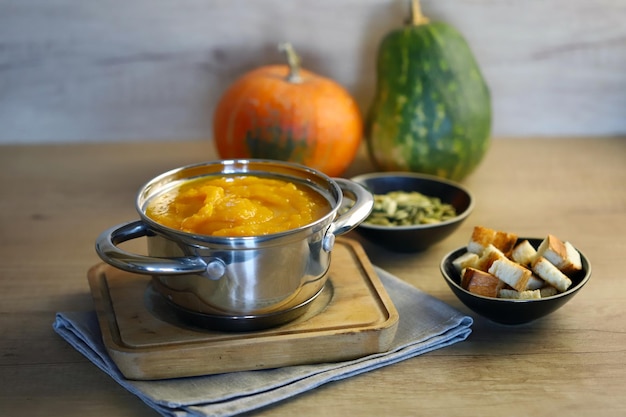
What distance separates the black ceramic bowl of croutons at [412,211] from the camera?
3.75 feet

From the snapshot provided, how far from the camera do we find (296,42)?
5.42 ft

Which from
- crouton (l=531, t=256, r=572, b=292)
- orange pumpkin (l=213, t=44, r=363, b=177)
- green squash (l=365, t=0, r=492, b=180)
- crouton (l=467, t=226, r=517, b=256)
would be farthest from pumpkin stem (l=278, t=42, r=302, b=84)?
crouton (l=531, t=256, r=572, b=292)

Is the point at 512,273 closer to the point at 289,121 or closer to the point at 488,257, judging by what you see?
the point at 488,257

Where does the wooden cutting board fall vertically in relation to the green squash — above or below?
below

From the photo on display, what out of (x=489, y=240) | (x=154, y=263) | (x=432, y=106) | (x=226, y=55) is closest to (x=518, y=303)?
(x=489, y=240)

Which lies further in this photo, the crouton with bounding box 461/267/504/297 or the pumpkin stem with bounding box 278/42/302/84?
the pumpkin stem with bounding box 278/42/302/84

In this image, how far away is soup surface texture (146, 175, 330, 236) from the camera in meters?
0.87

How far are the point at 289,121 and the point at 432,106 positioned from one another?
0.26 meters

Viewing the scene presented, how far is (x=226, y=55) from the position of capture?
1.66m

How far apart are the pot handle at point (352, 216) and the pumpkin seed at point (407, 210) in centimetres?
18

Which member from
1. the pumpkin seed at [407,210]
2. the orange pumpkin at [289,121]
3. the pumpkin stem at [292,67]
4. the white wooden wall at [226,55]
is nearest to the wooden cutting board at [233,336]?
the pumpkin seed at [407,210]

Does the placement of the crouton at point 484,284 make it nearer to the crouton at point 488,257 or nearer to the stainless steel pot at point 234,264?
the crouton at point 488,257

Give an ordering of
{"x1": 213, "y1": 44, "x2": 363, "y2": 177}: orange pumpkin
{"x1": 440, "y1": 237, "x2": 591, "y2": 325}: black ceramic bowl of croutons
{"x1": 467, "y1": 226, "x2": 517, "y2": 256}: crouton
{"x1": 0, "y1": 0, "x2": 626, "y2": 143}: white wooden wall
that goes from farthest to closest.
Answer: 1. {"x1": 0, "y1": 0, "x2": 626, "y2": 143}: white wooden wall
2. {"x1": 213, "y1": 44, "x2": 363, "y2": 177}: orange pumpkin
3. {"x1": 467, "y1": 226, "x2": 517, "y2": 256}: crouton
4. {"x1": 440, "y1": 237, "x2": 591, "y2": 325}: black ceramic bowl of croutons

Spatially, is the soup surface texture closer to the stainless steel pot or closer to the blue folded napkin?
the stainless steel pot
